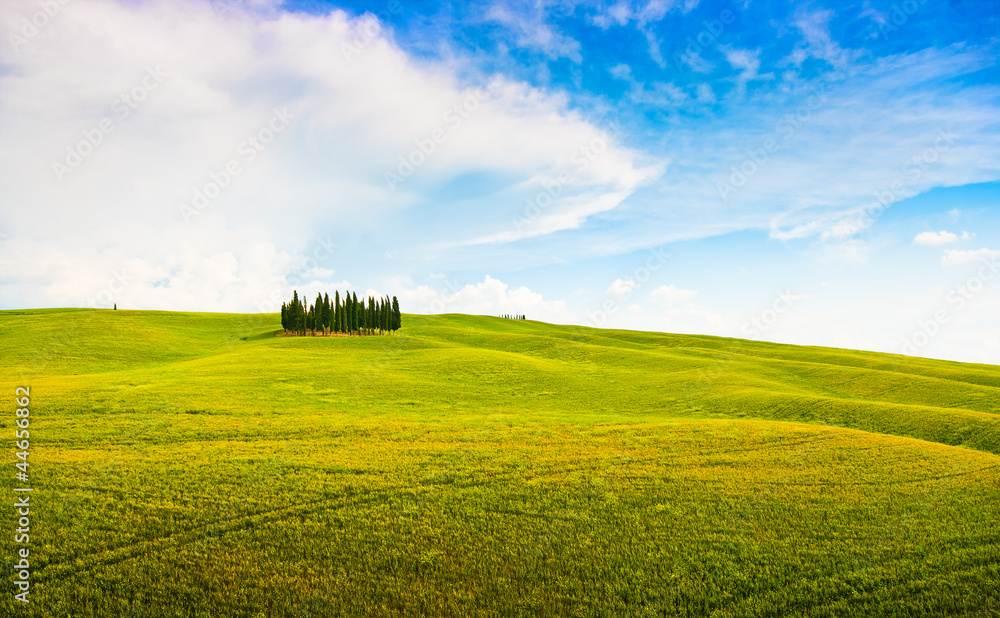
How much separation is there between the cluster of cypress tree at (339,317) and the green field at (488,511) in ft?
174

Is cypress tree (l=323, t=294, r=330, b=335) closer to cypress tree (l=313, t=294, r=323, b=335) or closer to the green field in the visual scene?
cypress tree (l=313, t=294, r=323, b=335)

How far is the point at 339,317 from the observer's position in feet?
289

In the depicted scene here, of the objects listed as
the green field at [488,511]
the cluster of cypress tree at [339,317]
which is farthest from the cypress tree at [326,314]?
the green field at [488,511]

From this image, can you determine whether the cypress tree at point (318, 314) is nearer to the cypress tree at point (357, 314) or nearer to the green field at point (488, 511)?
the cypress tree at point (357, 314)

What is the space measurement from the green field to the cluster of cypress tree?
174ft

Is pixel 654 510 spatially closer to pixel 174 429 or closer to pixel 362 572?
pixel 362 572

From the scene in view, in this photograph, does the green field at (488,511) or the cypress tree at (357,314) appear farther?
the cypress tree at (357,314)

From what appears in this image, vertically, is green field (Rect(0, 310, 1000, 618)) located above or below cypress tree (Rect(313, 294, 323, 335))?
below

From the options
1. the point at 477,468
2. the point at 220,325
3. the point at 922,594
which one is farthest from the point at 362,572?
Answer: the point at 220,325

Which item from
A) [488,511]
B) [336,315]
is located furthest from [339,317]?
[488,511]

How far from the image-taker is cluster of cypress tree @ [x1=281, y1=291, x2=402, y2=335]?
84312 mm

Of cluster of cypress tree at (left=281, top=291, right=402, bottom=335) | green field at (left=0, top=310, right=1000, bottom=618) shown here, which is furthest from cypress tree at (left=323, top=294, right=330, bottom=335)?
green field at (left=0, top=310, right=1000, bottom=618)

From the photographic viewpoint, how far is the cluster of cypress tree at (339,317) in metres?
84.3

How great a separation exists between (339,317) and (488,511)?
265 ft
